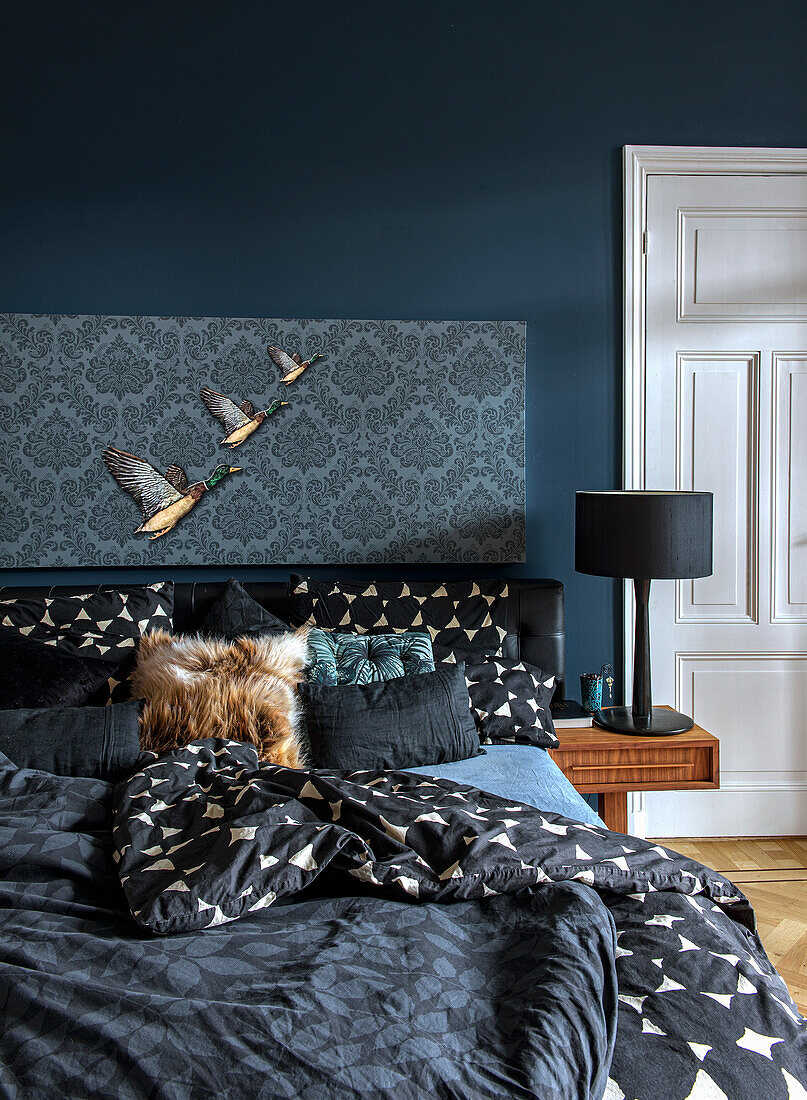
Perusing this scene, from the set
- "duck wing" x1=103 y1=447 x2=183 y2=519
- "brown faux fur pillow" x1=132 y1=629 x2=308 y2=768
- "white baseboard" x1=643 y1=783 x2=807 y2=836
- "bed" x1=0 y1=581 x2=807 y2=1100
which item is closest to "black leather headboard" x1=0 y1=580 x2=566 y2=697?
"duck wing" x1=103 y1=447 x2=183 y2=519

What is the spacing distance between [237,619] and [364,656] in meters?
0.45

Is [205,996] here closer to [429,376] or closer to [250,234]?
[429,376]

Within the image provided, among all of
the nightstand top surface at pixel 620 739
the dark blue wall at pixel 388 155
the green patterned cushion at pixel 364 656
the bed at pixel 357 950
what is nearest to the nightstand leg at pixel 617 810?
→ the nightstand top surface at pixel 620 739

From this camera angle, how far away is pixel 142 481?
2.89 meters

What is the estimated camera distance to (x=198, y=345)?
289cm

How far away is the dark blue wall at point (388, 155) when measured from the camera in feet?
9.48

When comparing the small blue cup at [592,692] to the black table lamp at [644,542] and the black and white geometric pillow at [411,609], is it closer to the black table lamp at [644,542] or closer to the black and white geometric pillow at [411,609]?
the black table lamp at [644,542]

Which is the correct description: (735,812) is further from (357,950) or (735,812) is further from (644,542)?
(357,950)

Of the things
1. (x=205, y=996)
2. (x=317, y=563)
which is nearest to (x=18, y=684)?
(x=317, y=563)

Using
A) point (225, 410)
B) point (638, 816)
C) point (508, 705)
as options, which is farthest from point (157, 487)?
point (638, 816)

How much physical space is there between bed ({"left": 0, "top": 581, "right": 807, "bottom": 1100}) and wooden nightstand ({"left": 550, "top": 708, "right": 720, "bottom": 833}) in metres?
0.90

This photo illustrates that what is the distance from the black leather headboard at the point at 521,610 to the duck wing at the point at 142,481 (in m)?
0.29

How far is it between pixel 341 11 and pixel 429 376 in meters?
1.26

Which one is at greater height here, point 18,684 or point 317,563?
point 317,563
